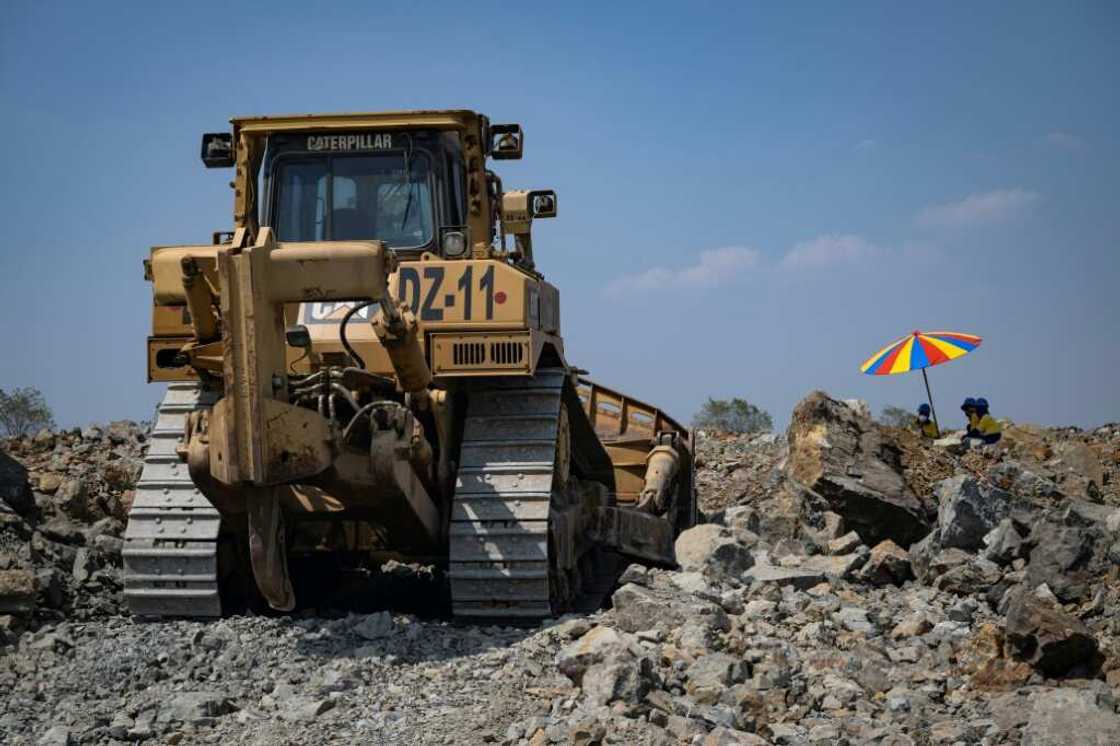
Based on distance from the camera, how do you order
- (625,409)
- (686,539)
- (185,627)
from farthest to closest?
(625,409) < (686,539) < (185,627)

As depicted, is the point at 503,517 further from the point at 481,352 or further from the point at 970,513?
the point at 970,513

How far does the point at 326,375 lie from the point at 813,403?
677cm

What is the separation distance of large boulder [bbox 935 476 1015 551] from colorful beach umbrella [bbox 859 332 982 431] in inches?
183

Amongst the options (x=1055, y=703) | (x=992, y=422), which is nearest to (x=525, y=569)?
(x=1055, y=703)

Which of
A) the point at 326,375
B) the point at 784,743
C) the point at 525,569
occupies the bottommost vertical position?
the point at 784,743

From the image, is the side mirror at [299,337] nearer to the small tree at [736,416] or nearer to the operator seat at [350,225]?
the operator seat at [350,225]

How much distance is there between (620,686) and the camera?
6.23 meters

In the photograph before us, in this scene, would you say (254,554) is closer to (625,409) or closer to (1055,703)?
(1055,703)

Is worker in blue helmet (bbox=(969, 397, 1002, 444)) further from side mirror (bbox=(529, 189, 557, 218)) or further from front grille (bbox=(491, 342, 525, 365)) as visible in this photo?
front grille (bbox=(491, 342, 525, 365))

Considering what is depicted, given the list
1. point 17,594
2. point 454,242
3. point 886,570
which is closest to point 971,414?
point 886,570

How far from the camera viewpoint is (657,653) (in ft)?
23.0

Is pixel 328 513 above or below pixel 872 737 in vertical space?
above

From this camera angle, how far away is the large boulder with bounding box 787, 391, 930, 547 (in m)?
11.9

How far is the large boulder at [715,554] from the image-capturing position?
9.87m
